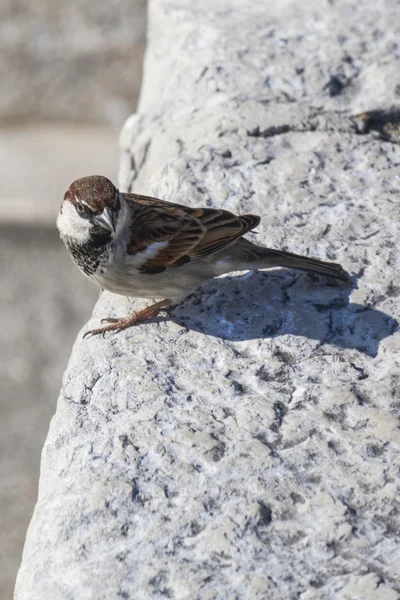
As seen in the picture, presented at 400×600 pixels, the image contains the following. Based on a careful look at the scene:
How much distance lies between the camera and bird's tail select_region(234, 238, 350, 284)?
2377 millimetres

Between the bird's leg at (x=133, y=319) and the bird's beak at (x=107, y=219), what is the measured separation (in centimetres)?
25

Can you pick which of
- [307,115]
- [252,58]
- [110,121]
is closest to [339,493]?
[307,115]

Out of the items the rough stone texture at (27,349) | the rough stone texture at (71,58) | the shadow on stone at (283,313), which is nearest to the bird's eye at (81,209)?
the shadow on stone at (283,313)

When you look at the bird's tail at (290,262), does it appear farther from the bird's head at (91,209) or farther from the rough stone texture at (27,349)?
the rough stone texture at (27,349)

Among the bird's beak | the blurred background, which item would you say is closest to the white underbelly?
the bird's beak

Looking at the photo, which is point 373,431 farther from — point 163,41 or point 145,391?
point 163,41

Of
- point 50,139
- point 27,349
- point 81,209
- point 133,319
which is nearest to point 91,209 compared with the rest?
point 81,209

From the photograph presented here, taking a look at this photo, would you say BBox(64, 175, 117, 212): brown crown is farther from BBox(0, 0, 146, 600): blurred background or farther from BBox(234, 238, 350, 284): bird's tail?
BBox(0, 0, 146, 600): blurred background

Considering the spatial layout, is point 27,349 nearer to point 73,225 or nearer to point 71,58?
point 71,58

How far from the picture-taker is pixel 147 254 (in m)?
2.57

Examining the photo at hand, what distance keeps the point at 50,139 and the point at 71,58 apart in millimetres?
571

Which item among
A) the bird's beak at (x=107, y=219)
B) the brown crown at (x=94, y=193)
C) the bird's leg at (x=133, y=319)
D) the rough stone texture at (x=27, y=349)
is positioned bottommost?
the rough stone texture at (x=27, y=349)

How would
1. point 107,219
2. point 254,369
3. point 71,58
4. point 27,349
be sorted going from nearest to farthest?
1. point 254,369
2. point 107,219
3. point 27,349
4. point 71,58

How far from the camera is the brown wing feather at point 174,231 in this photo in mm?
2502
